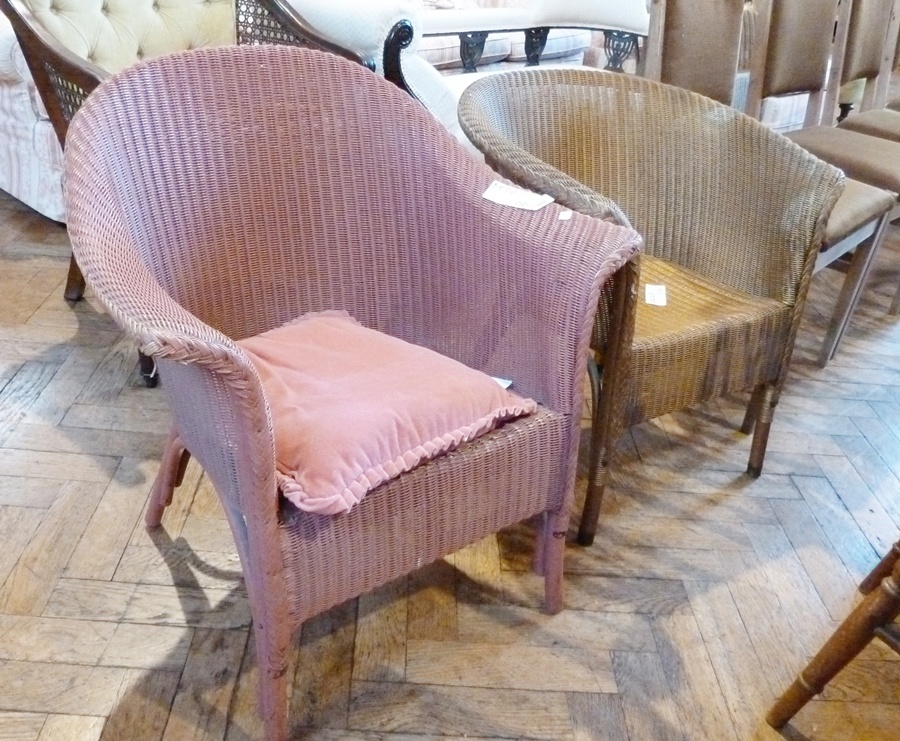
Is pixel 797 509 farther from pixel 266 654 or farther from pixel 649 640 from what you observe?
pixel 266 654

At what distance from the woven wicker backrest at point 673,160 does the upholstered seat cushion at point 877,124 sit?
1.18 metres

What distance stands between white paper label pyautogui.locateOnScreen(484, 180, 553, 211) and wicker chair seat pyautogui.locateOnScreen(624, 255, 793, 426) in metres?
0.29

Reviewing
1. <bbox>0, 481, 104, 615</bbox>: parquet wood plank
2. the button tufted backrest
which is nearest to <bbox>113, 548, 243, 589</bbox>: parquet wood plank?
<bbox>0, 481, 104, 615</bbox>: parquet wood plank

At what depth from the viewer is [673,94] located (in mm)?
1542

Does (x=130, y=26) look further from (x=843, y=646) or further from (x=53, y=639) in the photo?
(x=843, y=646)

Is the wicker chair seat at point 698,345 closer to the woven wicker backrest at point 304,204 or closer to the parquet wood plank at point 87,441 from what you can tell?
the woven wicker backrest at point 304,204

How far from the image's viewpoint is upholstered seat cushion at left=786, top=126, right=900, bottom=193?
6.68ft

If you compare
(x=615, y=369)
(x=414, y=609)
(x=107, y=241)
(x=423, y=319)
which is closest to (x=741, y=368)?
(x=615, y=369)

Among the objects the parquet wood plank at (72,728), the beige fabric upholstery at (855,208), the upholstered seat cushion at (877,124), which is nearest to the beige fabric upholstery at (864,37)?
the upholstered seat cushion at (877,124)

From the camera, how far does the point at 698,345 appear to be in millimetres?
1320

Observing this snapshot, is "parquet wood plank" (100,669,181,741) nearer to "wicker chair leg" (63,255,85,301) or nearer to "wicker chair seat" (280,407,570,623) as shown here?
"wicker chair seat" (280,407,570,623)

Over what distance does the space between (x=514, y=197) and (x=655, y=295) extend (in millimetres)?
463

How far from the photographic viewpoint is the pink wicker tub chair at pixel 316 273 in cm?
90

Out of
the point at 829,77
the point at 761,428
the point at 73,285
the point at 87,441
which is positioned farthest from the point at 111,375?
the point at 829,77
